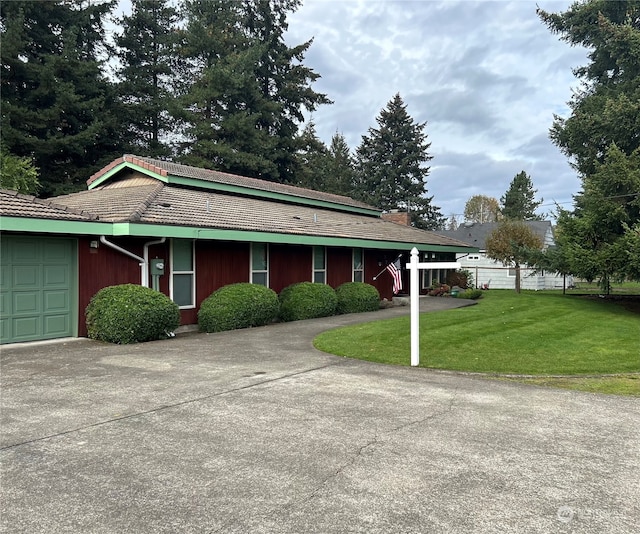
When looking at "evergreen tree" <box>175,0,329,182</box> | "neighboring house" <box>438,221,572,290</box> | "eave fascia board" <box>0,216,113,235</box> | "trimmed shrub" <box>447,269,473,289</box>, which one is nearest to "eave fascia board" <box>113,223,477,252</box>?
"eave fascia board" <box>0,216,113,235</box>

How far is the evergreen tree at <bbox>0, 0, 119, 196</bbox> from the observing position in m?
22.6

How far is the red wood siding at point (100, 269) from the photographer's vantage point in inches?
401

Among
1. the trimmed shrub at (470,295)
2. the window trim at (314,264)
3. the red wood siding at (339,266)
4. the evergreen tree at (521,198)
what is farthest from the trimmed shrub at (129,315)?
the evergreen tree at (521,198)

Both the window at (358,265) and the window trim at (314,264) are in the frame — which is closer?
the window trim at (314,264)

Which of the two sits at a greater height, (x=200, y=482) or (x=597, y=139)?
(x=597, y=139)

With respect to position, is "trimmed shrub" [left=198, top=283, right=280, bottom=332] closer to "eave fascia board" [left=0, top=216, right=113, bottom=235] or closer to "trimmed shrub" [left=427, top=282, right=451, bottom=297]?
"eave fascia board" [left=0, top=216, right=113, bottom=235]

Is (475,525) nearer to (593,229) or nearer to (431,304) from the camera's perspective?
(431,304)

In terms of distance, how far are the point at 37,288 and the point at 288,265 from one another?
24.5 feet

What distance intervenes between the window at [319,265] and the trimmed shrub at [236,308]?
164 inches

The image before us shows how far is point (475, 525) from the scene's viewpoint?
288 cm

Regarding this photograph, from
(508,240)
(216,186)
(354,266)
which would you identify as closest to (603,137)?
(508,240)

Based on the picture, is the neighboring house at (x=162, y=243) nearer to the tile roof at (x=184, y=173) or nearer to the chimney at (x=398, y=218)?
the tile roof at (x=184, y=173)

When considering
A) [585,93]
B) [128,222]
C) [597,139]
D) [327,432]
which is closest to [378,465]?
[327,432]

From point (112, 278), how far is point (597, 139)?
20.4 m
